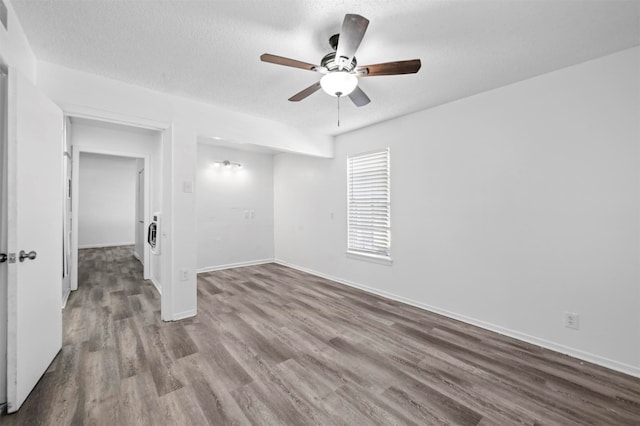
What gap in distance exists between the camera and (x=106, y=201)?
327 inches

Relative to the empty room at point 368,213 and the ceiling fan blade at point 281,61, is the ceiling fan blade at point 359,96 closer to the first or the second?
the empty room at point 368,213

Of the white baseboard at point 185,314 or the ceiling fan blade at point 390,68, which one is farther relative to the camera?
the white baseboard at point 185,314

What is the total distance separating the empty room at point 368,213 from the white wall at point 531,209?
2 centimetres

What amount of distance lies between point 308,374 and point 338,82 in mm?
2210

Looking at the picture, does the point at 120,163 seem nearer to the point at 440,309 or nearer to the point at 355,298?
the point at 355,298

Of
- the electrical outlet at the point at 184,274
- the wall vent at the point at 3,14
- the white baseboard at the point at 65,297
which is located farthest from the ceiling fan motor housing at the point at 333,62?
the white baseboard at the point at 65,297

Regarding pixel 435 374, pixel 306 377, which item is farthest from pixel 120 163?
pixel 435 374

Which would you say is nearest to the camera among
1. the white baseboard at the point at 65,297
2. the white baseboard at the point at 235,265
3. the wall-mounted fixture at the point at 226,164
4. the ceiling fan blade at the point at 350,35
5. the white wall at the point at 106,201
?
the ceiling fan blade at the point at 350,35

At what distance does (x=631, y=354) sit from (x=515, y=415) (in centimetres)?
131

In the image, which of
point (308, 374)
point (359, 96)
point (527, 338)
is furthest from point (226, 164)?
point (527, 338)

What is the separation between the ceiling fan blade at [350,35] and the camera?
1478 mm

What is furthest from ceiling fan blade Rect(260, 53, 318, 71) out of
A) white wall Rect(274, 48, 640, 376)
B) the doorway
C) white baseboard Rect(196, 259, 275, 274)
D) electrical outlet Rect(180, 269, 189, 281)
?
white baseboard Rect(196, 259, 275, 274)

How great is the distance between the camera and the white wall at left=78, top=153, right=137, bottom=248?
7.98 meters

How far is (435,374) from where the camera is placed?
2109 mm
